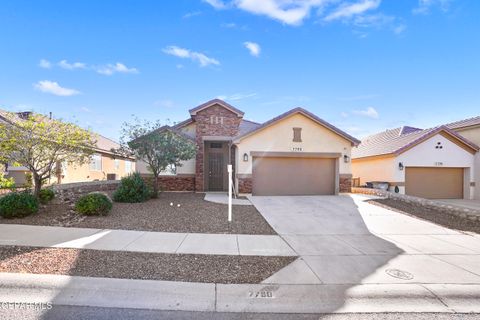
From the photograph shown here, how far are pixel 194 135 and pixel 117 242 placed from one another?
36.9 ft

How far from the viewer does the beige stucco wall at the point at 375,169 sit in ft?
54.6

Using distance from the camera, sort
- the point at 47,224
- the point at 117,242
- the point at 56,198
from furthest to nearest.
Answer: the point at 56,198, the point at 47,224, the point at 117,242

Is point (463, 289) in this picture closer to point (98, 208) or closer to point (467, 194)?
point (98, 208)

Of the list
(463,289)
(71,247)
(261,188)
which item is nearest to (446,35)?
(261,188)

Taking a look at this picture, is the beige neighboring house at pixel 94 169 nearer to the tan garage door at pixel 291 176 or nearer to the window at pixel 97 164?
the window at pixel 97 164

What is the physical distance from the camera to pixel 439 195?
1708 cm

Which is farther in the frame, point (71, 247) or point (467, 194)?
point (467, 194)

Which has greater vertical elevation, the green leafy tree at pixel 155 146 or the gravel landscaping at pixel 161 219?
the green leafy tree at pixel 155 146

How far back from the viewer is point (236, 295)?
3857 mm

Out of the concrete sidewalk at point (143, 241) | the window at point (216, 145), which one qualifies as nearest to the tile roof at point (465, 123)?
the window at point (216, 145)

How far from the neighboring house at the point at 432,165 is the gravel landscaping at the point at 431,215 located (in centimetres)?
463

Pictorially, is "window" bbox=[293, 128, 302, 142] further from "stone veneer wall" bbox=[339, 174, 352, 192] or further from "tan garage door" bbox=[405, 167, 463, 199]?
"tan garage door" bbox=[405, 167, 463, 199]

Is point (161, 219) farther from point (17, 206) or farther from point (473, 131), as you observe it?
point (473, 131)

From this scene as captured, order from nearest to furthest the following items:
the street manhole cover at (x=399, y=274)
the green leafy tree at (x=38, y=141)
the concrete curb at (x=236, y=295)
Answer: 1. the concrete curb at (x=236, y=295)
2. the street manhole cover at (x=399, y=274)
3. the green leafy tree at (x=38, y=141)
